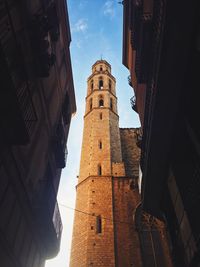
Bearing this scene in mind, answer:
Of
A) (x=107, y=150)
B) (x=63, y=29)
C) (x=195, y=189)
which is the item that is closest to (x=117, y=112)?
(x=107, y=150)

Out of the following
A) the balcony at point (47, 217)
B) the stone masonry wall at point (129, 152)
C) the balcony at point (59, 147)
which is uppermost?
the stone masonry wall at point (129, 152)

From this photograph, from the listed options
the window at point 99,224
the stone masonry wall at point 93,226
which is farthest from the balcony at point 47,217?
the window at point 99,224

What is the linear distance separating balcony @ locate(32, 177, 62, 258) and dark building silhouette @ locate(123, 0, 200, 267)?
309 cm

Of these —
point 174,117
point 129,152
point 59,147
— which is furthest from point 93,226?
point 174,117

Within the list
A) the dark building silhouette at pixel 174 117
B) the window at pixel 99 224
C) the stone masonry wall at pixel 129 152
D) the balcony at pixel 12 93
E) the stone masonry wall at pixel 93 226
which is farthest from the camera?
the stone masonry wall at pixel 129 152

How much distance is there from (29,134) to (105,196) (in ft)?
34.7

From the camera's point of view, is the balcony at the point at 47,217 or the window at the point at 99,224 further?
the window at the point at 99,224

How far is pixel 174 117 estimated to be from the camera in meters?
7.16

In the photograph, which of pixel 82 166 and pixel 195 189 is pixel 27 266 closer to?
pixel 195 189

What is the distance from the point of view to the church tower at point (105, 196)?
13.4 metres

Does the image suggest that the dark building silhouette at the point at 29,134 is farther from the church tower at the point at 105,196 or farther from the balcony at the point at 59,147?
the church tower at the point at 105,196

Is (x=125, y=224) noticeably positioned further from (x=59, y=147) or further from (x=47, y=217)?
(x=47, y=217)

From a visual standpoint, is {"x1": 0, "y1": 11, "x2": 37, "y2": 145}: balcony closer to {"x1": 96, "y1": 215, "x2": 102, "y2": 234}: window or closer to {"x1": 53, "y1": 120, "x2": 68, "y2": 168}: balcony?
{"x1": 53, "y1": 120, "x2": 68, "y2": 168}: balcony

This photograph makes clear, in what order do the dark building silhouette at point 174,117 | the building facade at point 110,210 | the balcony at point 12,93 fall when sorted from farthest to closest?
the building facade at point 110,210
the dark building silhouette at point 174,117
the balcony at point 12,93
